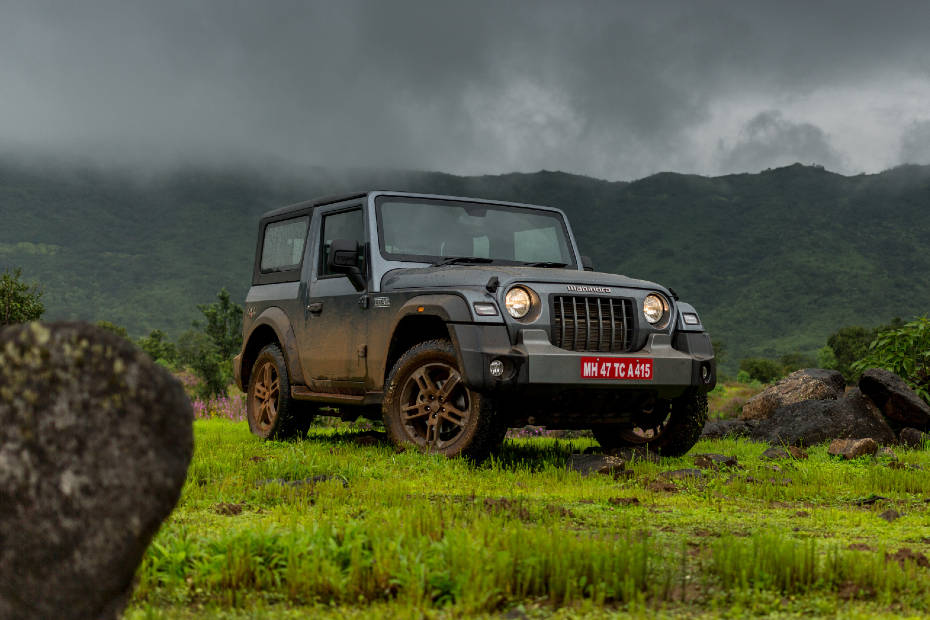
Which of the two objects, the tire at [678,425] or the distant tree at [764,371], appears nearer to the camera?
the tire at [678,425]

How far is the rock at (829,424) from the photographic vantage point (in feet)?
33.4

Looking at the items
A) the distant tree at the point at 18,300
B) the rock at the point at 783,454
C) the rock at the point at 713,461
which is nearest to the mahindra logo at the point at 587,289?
the rock at the point at 713,461

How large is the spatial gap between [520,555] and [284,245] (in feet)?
23.2

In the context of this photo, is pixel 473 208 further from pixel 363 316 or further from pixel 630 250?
pixel 630 250

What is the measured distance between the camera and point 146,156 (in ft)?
632

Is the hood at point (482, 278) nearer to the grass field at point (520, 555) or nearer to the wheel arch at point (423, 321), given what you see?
the wheel arch at point (423, 321)

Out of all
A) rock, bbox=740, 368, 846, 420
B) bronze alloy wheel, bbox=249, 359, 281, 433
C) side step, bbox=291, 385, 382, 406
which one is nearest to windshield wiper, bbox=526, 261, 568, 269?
side step, bbox=291, 385, 382, 406

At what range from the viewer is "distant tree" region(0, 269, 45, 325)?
906 inches

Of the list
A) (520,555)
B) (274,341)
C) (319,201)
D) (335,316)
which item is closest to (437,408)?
(335,316)

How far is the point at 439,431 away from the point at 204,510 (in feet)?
8.65

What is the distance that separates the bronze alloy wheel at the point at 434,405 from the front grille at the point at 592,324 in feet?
2.83

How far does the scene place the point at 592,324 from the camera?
24.4 ft

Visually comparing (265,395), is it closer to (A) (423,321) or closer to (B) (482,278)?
(A) (423,321)

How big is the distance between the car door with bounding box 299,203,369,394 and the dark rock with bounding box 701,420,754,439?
4541mm
